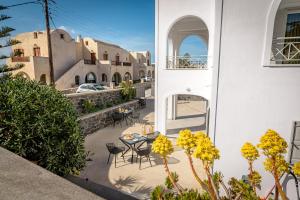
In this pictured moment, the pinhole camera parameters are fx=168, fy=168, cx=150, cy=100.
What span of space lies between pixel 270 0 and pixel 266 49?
1440mm

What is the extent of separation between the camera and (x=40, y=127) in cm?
387

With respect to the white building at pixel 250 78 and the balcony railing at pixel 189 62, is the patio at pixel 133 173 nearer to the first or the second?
the white building at pixel 250 78

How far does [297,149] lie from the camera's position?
17.9 feet

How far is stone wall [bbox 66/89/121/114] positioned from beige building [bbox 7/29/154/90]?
15.8ft

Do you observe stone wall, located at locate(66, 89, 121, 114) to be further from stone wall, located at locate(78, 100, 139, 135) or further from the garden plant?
the garden plant

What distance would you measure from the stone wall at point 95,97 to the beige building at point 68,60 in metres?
4.80

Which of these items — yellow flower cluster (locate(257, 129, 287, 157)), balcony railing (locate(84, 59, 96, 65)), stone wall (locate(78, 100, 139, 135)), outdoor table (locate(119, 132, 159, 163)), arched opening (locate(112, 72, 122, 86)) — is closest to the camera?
yellow flower cluster (locate(257, 129, 287, 157))

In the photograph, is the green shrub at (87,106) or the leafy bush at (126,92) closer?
the green shrub at (87,106)

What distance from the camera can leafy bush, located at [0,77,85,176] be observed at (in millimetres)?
3867

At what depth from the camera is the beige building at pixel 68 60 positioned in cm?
2230

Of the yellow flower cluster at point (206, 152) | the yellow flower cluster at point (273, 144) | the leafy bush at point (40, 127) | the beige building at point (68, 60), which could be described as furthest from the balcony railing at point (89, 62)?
the yellow flower cluster at point (273, 144)

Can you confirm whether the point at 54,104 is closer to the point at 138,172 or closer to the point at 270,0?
the point at 138,172

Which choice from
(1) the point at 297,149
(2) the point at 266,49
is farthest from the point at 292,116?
(2) the point at 266,49

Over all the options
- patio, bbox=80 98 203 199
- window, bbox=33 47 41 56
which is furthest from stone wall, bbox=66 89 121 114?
window, bbox=33 47 41 56
